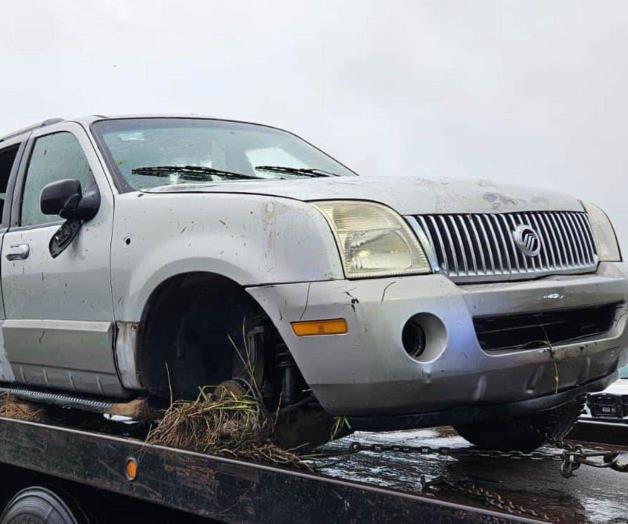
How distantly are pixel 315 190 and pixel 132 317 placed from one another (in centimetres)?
94

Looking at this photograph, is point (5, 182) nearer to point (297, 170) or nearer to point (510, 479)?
point (297, 170)

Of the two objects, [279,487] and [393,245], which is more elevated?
[393,245]

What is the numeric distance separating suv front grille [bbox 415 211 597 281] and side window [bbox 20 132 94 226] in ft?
5.90

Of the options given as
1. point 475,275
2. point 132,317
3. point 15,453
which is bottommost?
point 15,453

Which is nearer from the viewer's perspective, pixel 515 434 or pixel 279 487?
pixel 279 487

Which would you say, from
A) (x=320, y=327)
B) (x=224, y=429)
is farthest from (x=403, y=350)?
(x=224, y=429)

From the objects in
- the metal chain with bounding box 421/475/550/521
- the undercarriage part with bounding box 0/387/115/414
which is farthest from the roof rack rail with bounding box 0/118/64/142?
the metal chain with bounding box 421/475/550/521

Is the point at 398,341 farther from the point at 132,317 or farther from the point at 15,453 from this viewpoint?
the point at 15,453

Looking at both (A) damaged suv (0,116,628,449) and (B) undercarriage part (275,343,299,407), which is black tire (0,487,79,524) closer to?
(A) damaged suv (0,116,628,449)

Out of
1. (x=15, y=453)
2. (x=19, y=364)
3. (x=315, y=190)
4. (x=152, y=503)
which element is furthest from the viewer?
(x=19, y=364)

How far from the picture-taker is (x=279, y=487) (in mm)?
2549

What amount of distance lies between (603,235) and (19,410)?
112 inches

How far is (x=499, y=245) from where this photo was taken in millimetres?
2902

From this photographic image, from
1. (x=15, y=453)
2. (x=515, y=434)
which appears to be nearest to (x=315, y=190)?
(x=515, y=434)
